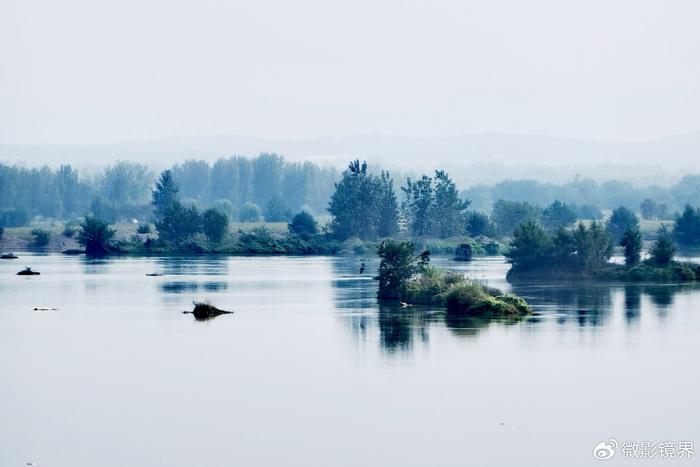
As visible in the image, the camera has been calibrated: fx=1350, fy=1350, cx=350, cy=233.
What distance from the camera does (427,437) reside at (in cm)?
3347

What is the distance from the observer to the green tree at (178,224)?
154375mm

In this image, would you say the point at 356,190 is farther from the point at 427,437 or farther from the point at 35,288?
the point at 427,437

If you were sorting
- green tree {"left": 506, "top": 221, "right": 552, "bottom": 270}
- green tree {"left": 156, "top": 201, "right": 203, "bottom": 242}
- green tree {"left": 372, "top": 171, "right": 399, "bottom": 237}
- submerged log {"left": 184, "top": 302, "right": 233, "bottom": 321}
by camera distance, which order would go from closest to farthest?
submerged log {"left": 184, "top": 302, "right": 233, "bottom": 321} < green tree {"left": 506, "top": 221, "right": 552, "bottom": 270} < green tree {"left": 156, "top": 201, "right": 203, "bottom": 242} < green tree {"left": 372, "top": 171, "right": 399, "bottom": 237}

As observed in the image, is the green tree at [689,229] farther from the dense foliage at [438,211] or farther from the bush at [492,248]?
the dense foliage at [438,211]

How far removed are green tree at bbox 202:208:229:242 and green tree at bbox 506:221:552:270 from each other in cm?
6490

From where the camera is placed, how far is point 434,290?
67375mm

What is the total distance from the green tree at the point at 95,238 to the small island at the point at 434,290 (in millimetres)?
76793

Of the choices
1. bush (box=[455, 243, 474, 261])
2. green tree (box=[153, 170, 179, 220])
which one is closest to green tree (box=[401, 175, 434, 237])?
bush (box=[455, 243, 474, 261])

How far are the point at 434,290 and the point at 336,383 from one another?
25920 millimetres

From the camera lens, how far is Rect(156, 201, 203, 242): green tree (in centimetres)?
15438

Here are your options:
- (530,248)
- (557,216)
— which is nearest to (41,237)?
(557,216)

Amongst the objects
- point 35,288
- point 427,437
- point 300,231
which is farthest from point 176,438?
point 300,231

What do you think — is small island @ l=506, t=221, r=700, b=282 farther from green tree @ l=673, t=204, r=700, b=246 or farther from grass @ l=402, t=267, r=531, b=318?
green tree @ l=673, t=204, r=700, b=246

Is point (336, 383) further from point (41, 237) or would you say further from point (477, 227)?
point (477, 227)
